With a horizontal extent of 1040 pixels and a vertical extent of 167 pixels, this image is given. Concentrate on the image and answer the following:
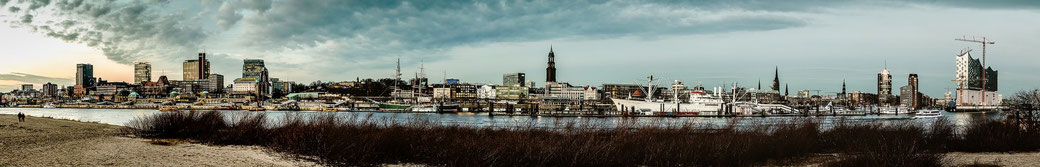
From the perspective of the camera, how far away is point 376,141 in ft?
63.6

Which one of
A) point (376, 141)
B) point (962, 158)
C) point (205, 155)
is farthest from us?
point (962, 158)

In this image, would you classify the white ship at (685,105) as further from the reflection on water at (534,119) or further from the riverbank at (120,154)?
the riverbank at (120,154)

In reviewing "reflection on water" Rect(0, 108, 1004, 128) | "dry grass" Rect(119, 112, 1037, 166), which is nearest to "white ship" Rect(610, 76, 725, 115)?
"reflection on water" Rect(0, 108, 1004, 128)

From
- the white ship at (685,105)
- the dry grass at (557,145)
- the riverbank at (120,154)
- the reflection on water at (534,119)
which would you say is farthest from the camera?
the white ship at (685,105)

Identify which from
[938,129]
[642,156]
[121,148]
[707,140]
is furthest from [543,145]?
[938,129]

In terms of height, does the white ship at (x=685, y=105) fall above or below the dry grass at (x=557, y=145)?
below

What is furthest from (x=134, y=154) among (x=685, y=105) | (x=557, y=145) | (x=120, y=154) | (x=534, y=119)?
(x=685, y=105)

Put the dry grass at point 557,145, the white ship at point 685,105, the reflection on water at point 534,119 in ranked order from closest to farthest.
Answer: the dry grass at point 557,145 → the reflection on water at point 534,119 → the white ship at point 685,105

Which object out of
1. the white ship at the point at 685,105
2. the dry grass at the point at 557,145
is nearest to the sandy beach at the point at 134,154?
the dry grass at the point at 557,145

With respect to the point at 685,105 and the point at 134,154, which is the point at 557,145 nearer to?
the point at 134,154

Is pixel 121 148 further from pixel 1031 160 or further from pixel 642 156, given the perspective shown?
pixel 1031 160

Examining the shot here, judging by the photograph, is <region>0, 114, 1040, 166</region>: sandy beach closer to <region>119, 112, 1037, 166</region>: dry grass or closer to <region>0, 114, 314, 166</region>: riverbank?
<region>0, 114, 314, 166</region>: riverbank

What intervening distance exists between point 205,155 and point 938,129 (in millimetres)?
29068

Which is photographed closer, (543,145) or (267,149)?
(543,145)
